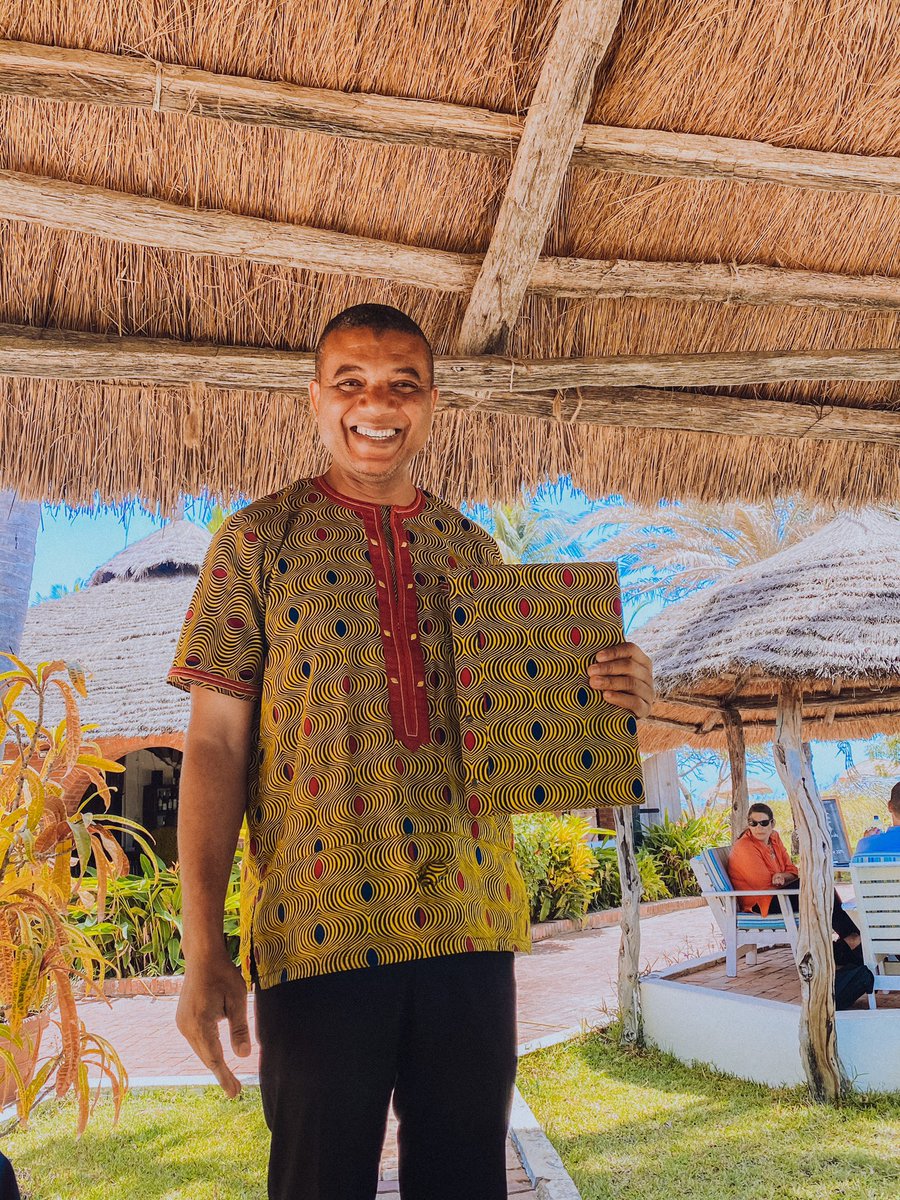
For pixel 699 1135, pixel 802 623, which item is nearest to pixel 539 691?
pixel 699 1135

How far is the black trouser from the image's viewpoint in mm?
1396

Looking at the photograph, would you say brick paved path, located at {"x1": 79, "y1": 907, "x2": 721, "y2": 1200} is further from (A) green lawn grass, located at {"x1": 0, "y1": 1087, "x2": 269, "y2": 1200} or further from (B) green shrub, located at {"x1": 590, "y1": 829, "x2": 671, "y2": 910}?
(B) green shrub, located at {"x1": 590, "y1": 829, "x2": 671, "y2": 910}

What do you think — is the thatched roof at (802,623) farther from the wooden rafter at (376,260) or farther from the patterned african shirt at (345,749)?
the patterned african shirt at (345,749)

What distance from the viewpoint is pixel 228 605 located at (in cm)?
160

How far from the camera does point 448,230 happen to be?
335 centimetres

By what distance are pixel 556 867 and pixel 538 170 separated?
28.8ft

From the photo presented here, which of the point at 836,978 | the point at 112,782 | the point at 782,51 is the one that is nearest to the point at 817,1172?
the point at 836,978

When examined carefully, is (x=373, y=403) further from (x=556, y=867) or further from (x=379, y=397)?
(x=556, y=867)

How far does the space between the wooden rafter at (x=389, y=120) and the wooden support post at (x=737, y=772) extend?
7293 millimetres

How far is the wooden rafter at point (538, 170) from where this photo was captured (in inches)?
104

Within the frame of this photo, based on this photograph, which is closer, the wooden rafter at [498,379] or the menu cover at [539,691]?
the menu cover at [539,691]

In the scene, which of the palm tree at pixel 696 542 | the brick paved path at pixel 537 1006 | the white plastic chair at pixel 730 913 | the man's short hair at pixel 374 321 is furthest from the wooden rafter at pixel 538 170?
the palm tree at pixel 696 542

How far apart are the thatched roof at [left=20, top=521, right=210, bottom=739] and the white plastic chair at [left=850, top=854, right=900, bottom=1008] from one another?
671 centimetres

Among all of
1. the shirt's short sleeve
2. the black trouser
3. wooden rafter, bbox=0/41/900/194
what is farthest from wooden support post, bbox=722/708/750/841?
the shirt's short sleeve
